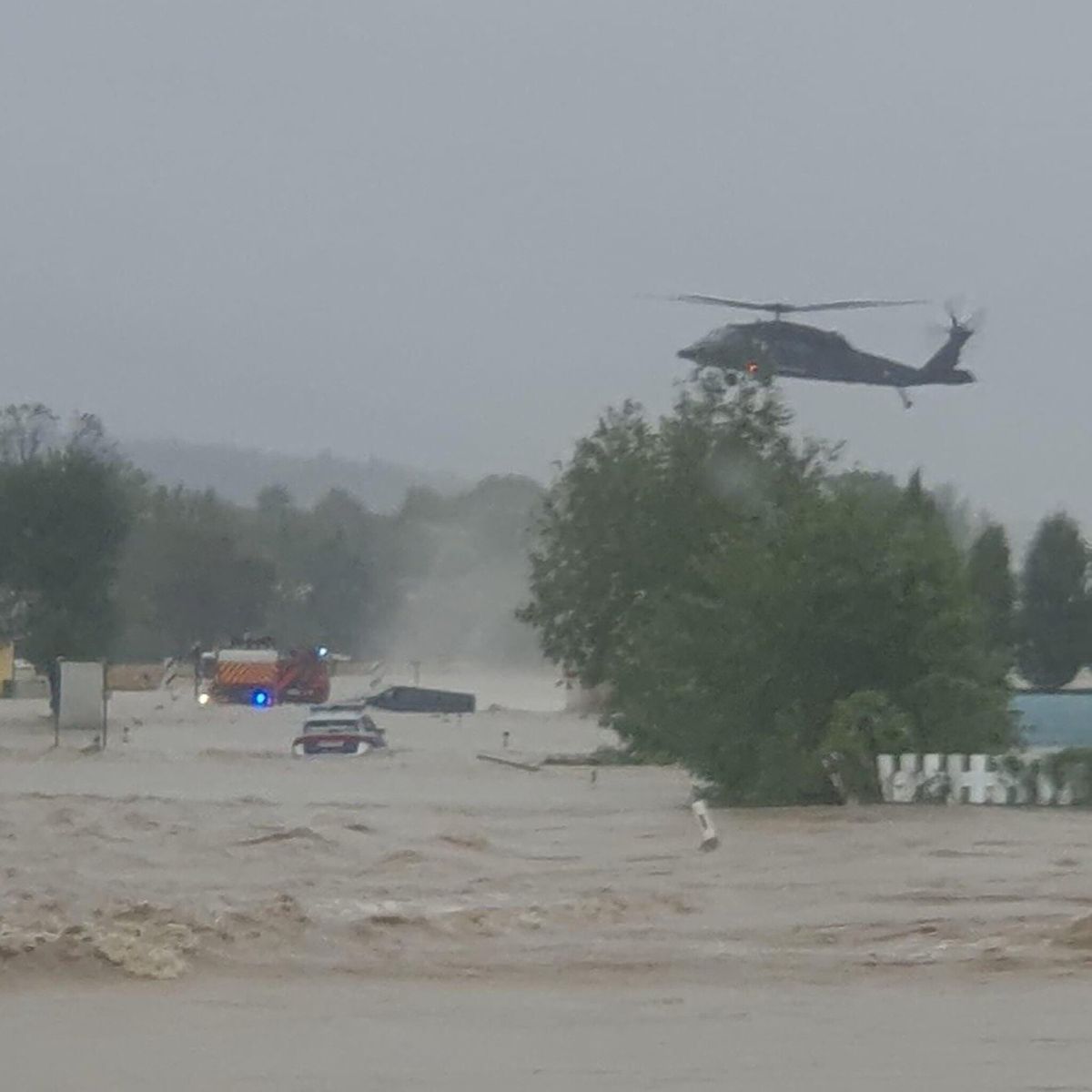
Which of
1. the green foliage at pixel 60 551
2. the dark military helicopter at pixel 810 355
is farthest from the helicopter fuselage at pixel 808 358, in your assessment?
the green foliage at pixel 60 551

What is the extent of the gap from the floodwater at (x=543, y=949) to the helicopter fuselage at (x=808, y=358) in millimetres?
29657

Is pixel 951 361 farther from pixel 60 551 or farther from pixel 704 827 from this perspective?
pixel 704 827

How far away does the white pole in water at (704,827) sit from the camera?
74.6 ft

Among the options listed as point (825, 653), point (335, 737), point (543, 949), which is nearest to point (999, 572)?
point (335, 737)

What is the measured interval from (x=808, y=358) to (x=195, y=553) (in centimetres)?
6354

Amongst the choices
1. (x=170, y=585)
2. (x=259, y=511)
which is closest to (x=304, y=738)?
(x=170, y=585)

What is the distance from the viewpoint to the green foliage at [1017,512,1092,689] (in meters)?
62.1

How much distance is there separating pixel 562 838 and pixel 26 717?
39.7 meters

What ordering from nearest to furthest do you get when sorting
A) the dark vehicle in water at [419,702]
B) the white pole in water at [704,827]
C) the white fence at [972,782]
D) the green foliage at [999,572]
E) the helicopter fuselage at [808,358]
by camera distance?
the white pole in water at [704,827], the white fence at [972,782], the green foliage at [999,572], the helicopter fuselage at [808,358], the dark vehicle in water at [419,702]

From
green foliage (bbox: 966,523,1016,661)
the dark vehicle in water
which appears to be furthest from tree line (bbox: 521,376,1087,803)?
the dark vehicle in water

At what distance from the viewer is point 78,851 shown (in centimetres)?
2361

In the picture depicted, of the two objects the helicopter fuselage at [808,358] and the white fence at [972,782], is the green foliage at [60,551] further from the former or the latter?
the white fence at [972,782]

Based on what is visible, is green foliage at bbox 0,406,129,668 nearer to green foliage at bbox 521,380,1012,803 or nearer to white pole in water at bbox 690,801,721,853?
green foliage at bbox 521,380,1012,803

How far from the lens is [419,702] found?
3332 inches
